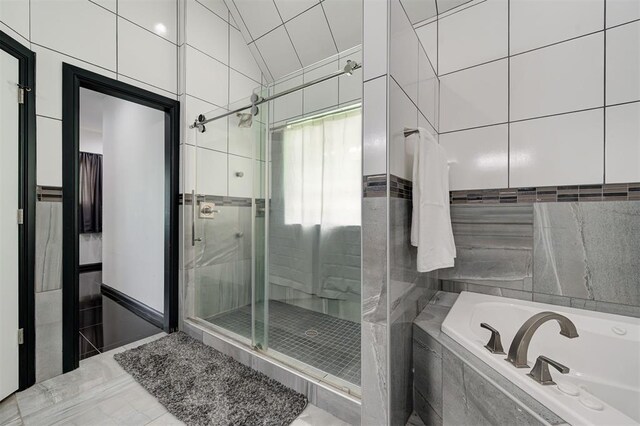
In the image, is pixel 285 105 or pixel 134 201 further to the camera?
pixel 134 201

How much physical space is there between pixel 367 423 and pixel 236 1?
10.8ft

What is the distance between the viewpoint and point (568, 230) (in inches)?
58.1

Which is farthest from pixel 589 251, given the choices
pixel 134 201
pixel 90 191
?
pixel 90 191

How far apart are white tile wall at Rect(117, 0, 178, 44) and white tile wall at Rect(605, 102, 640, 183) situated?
305 centimetres

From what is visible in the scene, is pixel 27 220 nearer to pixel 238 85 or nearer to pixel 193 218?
pixel 193 218

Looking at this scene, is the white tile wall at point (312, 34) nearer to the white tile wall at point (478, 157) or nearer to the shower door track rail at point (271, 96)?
the shower door track rail at point (271, 96)

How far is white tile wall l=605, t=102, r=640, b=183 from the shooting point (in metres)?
1.32

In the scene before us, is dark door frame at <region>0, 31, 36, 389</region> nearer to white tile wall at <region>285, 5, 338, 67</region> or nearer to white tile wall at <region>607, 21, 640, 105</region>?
white tile wall at <region>285, 5, 338, 67</region>

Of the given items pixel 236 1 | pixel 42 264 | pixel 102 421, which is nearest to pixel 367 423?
pixel 102 421

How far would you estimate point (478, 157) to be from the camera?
1.76m

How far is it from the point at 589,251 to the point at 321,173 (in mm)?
1558

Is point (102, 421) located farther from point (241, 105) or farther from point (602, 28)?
point (602, 28)

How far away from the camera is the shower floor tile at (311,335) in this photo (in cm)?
146

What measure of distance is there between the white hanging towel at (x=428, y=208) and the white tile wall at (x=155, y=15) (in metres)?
2.25
